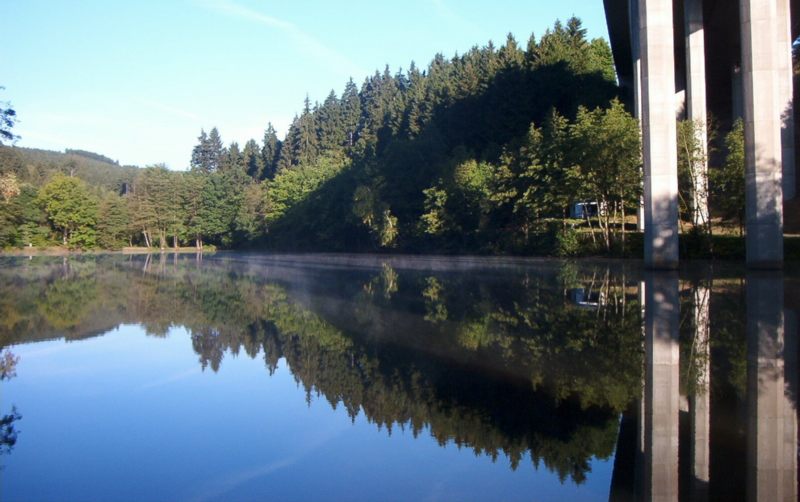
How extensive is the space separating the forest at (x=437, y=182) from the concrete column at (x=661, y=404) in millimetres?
20324

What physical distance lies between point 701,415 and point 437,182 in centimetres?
4643

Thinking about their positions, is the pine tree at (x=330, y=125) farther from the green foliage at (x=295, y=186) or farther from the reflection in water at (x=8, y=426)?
the reflection in water at (x=8, y=426)

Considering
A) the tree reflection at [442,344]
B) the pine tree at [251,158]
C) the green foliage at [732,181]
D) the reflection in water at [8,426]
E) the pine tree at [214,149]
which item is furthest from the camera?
the pine tree at [214,149]

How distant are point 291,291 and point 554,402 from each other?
15615 mm

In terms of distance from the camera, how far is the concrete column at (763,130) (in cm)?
2325

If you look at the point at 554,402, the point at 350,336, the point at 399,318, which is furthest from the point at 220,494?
the point at 399,318

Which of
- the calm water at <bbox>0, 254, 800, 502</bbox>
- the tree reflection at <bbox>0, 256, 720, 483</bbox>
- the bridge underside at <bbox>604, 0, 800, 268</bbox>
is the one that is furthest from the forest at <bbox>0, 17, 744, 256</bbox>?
the calm water at <bbox>0, 254, 800, 502</bbox>

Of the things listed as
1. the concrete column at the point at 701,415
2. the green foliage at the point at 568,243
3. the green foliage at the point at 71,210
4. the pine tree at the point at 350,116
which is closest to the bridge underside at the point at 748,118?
the green foliage at the point at 568,243

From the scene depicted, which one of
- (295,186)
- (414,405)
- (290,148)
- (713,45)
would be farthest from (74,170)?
(414,405)

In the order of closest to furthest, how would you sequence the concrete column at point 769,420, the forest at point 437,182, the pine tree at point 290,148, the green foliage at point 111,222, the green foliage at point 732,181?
the concrete column at point 769,420 < the green foliage at point 732,181 < the forest at point 437,182 < the green foliage at point 111,222 < the pine tree at point 290,148

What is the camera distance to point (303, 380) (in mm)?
8273

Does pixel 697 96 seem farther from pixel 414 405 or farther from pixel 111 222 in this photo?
pixel 111 222

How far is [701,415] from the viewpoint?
591 centimetres

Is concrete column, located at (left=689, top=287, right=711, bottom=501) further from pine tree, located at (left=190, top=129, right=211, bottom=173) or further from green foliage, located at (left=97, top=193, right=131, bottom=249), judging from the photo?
pine tree, located at (left=190, top=129, right=211, bottom=173)
